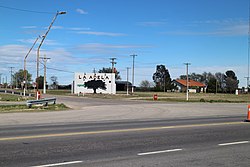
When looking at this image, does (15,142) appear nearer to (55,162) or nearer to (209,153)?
(55,162)

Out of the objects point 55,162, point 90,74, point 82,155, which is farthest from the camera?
point 90,74

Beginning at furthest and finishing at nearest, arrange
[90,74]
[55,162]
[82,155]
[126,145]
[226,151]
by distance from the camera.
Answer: [90,74] → [126,145] → [226,151] → [82,155] → [55,162]

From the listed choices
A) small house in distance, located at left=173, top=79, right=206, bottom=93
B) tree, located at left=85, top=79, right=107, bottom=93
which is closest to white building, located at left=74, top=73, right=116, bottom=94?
tree, located at left=85, top=79, right=107, bottom=93

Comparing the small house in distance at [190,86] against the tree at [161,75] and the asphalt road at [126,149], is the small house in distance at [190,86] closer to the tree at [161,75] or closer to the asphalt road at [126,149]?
the tree at [161,75]

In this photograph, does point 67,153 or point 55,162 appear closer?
point 55,162

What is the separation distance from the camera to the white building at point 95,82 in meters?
84.8

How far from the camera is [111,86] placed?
286 ft

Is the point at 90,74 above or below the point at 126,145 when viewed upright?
above

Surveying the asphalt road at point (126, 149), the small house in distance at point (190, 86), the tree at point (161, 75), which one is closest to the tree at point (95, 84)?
the asphalt road at point (126, 149)

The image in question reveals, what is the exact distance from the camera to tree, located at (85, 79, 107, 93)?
85.9 meters

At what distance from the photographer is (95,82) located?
8625 cm

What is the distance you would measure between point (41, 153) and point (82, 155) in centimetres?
110

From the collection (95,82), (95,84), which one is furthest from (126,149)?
(95,84)

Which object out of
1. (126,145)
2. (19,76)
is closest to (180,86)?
(19,76)
